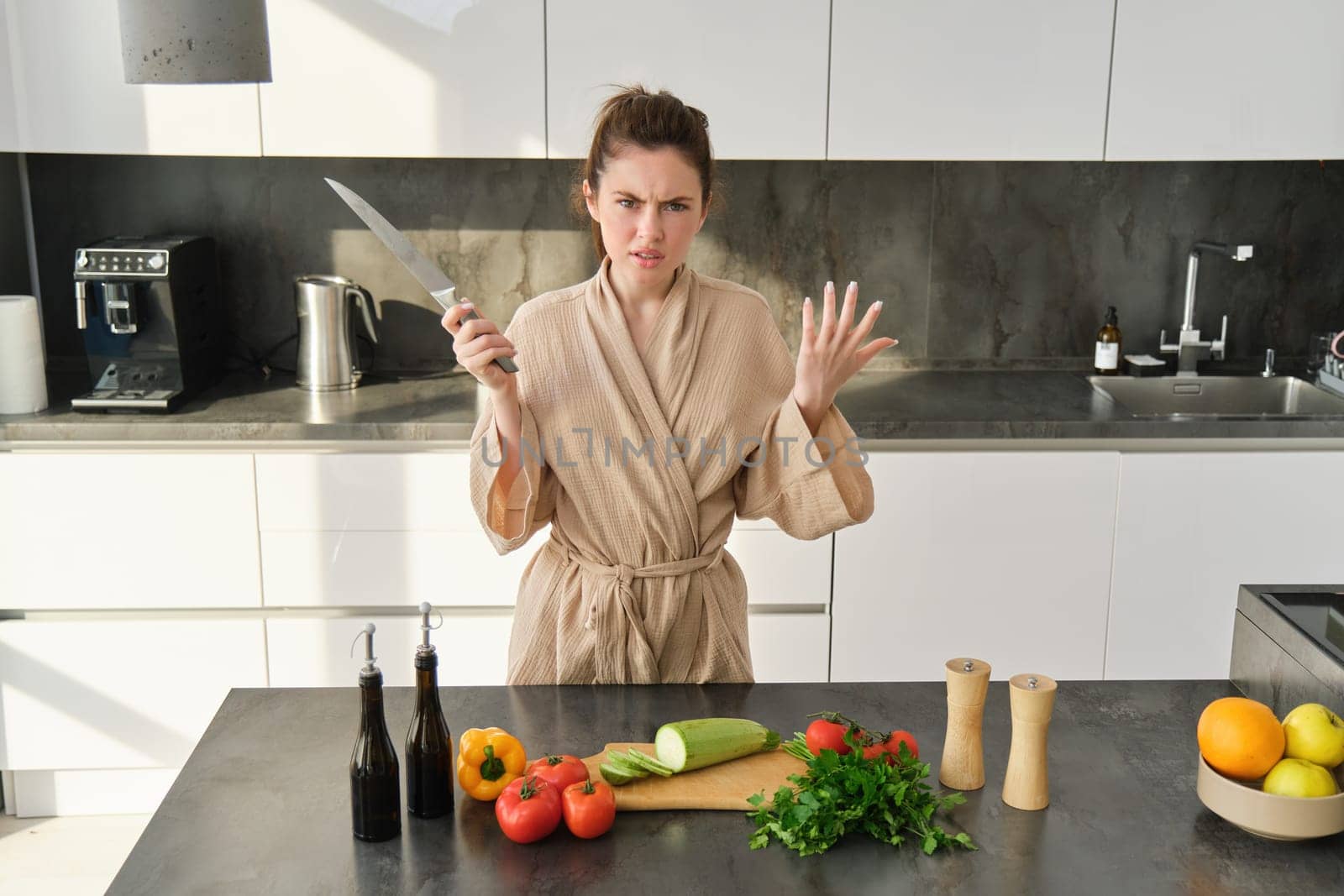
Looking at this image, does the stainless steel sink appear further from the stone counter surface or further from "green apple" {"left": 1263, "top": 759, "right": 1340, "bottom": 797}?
"green apple" {"left": 1263, "top": 759, "right": 1340, "bottom": 797}

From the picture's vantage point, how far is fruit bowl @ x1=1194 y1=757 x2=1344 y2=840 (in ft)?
4.71

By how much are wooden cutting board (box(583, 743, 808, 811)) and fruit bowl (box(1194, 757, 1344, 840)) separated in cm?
49

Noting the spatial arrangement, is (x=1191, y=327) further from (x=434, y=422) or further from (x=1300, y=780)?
(x=1300, y=780)

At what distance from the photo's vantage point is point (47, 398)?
10.4 ft

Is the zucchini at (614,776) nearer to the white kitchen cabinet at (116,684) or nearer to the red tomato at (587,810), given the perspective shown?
the red tomato at (587,810)

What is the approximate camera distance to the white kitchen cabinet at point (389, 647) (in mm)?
3129

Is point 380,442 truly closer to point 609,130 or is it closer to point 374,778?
point 609,130

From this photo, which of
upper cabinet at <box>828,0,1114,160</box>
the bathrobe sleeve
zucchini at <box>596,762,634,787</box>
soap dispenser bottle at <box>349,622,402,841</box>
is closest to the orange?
the bathrobe sleeve

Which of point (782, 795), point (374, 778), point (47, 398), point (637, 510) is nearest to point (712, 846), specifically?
point (782, 795)

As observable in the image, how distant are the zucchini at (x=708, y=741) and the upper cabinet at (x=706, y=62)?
1.84 meters

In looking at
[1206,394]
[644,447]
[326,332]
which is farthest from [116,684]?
[1206,394]

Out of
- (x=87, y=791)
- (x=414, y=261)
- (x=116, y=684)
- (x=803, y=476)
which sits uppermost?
(x=414, y=261)

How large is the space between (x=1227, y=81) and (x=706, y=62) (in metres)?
1.27

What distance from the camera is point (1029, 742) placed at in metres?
1.52
